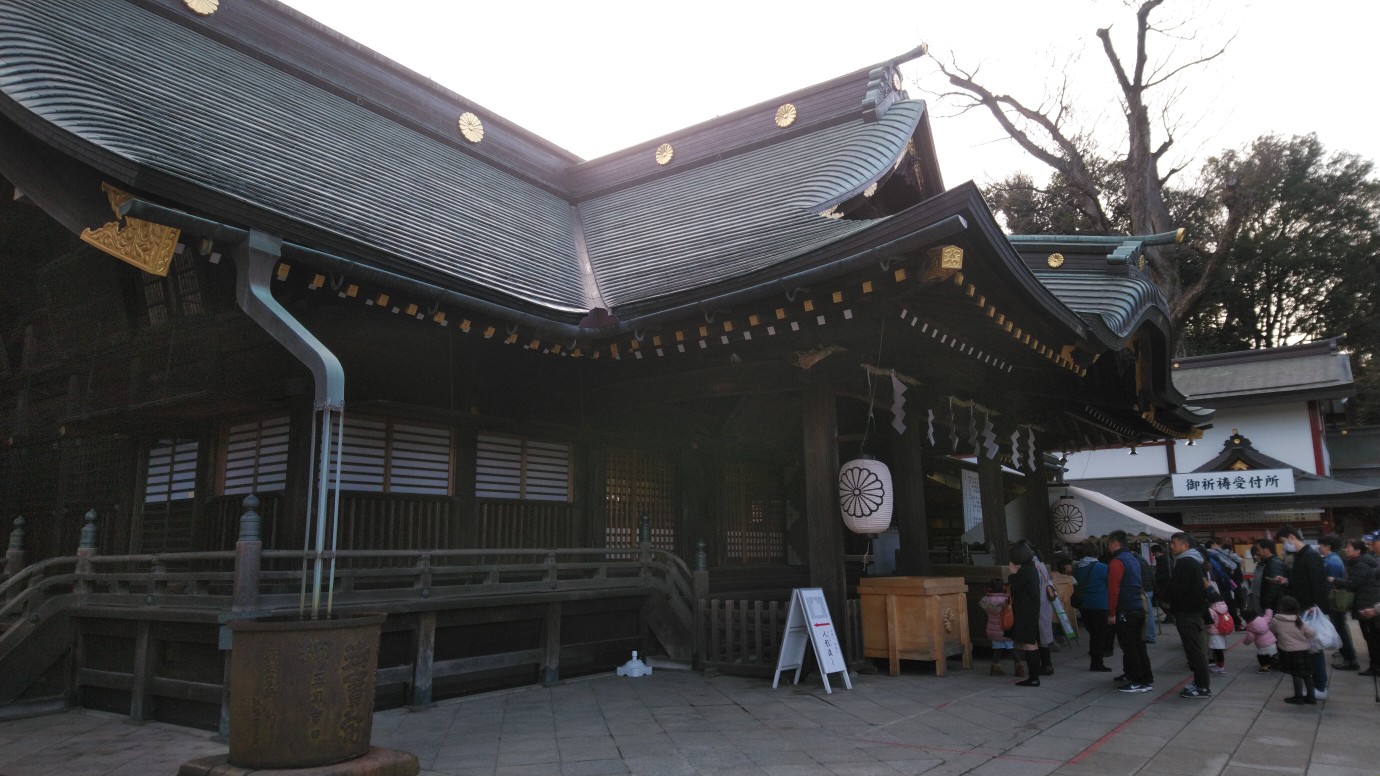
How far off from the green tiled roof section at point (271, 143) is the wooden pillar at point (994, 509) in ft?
22.7

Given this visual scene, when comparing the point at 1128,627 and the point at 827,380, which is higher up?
the point at 827,380

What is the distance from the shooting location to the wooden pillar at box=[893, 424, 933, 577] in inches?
410

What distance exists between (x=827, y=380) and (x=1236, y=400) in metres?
24.8

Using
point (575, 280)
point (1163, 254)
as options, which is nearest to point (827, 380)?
point (575, 280)

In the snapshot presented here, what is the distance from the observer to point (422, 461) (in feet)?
30.2

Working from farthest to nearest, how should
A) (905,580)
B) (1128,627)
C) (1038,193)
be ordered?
(1038,193), (905,580), (1128,627)

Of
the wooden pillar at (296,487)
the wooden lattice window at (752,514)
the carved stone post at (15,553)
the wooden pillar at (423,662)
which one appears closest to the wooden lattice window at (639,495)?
the wooden lattice window at (752,514)

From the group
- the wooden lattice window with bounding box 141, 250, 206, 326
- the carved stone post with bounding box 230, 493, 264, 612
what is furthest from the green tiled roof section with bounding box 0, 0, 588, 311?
A: the carved stone post with bounding box 230, 493, 264, 612

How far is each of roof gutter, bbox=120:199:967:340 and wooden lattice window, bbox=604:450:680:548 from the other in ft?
10.7

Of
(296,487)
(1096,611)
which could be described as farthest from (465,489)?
(1096,611)

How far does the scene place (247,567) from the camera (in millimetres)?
6281

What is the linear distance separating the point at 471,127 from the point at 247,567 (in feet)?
31.8

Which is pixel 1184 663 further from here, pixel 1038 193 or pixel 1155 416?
pixel 1038 193

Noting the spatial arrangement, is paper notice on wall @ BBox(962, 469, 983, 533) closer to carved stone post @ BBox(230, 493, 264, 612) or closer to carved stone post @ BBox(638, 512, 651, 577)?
carved stone post @ BBox(638, 512, 651, 577)
